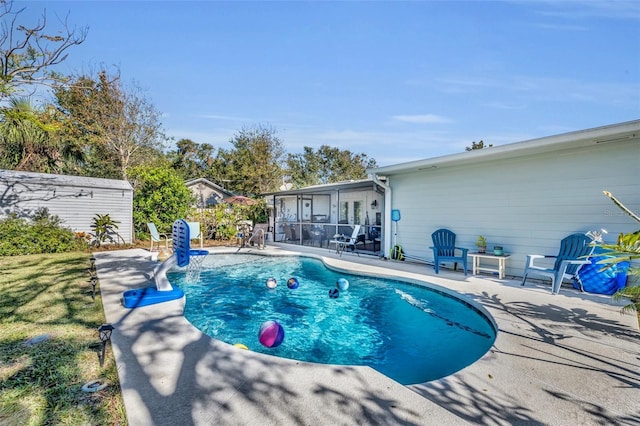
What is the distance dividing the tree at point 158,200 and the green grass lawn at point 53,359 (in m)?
7.42

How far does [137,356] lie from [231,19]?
9.75 metres

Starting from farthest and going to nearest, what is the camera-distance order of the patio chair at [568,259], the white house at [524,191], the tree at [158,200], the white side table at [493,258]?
the tree at [158,200] → the white side table at [493,258] → the white house at [524,191] → the patio chair at [568,259]

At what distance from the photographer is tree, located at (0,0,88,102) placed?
7.03 m

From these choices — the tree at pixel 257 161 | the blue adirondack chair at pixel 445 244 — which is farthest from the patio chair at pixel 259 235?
the tree at pixel 257 161

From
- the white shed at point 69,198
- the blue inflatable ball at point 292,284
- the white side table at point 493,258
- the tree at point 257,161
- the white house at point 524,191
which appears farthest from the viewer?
the tree at point 257,161

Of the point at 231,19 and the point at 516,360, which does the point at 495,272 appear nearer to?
the point at 516,360

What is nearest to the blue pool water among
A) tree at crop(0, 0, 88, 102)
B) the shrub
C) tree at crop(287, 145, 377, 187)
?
the shrub

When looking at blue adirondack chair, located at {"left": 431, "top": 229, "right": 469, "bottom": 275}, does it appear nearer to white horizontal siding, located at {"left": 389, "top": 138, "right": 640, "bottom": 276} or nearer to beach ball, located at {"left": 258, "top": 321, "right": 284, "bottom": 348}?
white horizontal siding, located at {"left": 389, "top": 138, "right": 640, "bottom": 276}

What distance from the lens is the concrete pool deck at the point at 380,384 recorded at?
2064mm

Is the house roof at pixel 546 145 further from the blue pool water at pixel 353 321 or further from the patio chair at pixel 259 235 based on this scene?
the patio chair at pixel 259 235

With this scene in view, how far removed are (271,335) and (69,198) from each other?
456 inches

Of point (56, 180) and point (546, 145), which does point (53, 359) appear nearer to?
point (546, 145)

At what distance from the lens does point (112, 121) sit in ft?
59.1

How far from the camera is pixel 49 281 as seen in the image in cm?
602
